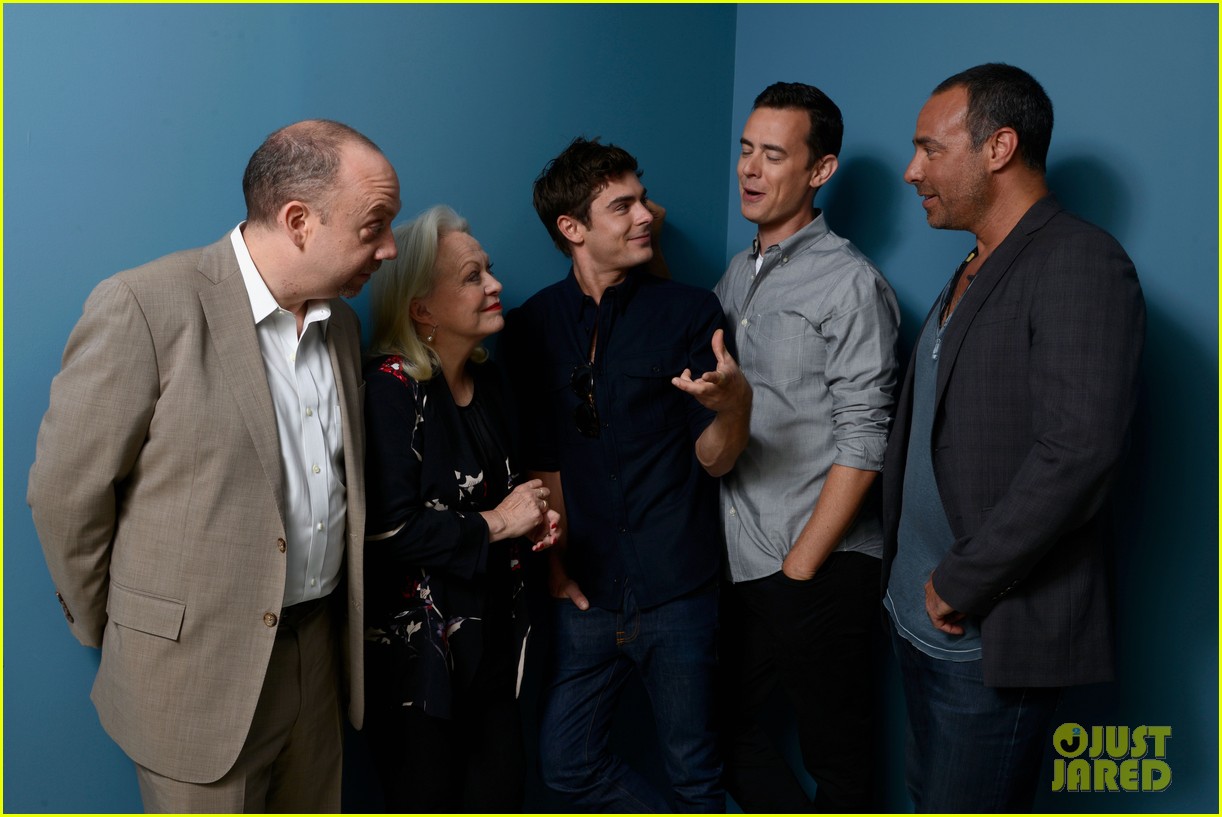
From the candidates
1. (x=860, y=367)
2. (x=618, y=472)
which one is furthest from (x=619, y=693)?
(x=860, y=367)

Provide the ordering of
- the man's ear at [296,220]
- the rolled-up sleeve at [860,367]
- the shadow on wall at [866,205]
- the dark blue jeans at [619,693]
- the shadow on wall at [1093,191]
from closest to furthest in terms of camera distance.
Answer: the man's ear at [296,220] < the shadow on wall at [1093,191] < the rolled-up sleeve at [860,367] < the dark blue jeans at [619,693] < the shadow on wall at [866,205]

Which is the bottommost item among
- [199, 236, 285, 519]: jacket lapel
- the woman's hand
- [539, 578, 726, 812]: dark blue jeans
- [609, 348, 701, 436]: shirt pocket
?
[539, 578, 726, 812]: dark blue jeans

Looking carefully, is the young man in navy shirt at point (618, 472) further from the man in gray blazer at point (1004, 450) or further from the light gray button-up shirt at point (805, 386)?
the man in gray blazer at point (1004, 450)

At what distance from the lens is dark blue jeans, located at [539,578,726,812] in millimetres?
2289

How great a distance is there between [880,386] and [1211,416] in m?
0.64

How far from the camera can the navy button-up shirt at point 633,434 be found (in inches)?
88.4

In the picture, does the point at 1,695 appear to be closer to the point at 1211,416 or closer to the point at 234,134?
the point at 234,134

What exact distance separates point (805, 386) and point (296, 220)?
1171 millimetres

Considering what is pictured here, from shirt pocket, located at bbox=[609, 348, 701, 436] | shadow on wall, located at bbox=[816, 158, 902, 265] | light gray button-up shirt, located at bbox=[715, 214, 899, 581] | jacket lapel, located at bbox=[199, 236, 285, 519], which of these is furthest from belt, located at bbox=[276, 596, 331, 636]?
shadow on wall, located at bbox=[816, 158, 902, 265]

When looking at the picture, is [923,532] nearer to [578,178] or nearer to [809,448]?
[809,448]

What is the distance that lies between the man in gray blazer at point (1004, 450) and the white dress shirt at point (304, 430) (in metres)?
1.13

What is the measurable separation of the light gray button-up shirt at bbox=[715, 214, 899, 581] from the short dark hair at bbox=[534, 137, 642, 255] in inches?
16.8

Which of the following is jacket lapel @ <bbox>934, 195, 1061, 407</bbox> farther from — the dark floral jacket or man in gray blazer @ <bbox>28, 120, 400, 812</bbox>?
man in gray blazer @ <bbox>28, 120, 400, 812</bbox>

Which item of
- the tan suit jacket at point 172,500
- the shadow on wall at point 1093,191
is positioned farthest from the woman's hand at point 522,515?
the shadow on wall at point 1093,191
